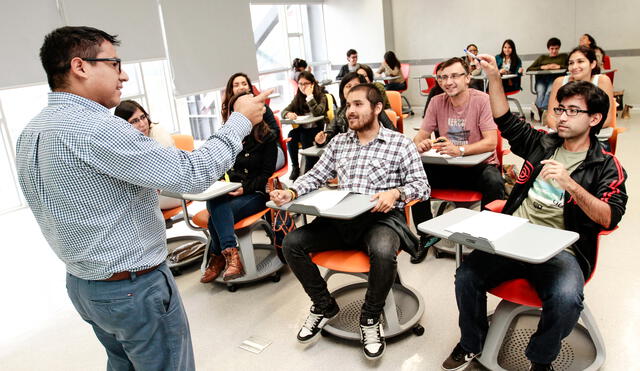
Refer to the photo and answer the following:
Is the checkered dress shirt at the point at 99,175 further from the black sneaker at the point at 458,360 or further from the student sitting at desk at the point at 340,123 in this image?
the student sitting at desk at the point at 340,123

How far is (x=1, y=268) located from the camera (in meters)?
4.16

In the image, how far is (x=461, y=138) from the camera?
11.7ft

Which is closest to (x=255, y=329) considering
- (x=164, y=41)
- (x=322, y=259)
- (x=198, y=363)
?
(x=198, y=363)

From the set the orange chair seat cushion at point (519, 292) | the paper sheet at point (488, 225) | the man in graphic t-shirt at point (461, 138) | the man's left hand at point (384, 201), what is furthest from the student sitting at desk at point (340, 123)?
the orange chair seat cushion at point (519, 292)

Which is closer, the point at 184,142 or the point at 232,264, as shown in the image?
the point at 232,264

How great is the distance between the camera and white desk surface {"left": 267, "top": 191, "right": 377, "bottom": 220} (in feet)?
7.57

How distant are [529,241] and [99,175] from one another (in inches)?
59.2

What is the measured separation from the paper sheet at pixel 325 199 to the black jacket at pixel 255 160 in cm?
92

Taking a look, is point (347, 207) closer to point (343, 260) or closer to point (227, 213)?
point (343, 260)

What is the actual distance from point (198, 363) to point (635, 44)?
821cm

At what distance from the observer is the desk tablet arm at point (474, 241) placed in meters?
1.87

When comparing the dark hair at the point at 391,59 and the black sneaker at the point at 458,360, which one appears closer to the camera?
the black sneaker at the point at 458,360

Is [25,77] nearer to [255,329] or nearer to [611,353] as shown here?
[255,329]

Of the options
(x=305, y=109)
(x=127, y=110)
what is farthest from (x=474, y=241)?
(x=305, y=109)
